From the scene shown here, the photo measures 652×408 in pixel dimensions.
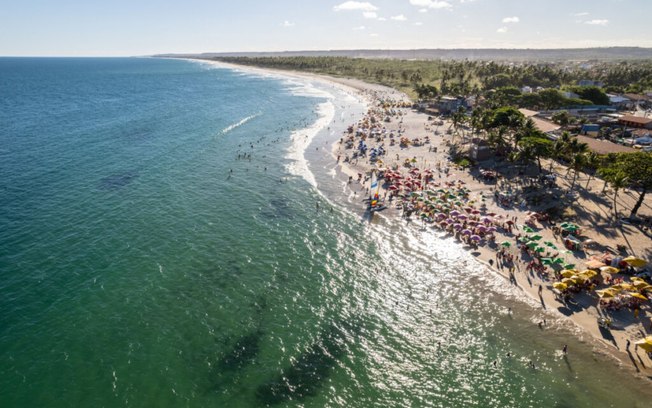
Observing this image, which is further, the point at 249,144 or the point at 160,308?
the point at 249,144

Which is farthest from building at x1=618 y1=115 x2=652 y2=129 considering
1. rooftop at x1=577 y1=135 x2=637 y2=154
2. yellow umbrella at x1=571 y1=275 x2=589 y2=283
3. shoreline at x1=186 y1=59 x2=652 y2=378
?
yellow umbrella at x1=571 y1=275 x2=589 y2=283

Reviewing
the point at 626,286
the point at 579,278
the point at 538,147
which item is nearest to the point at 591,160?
the point at 538,147

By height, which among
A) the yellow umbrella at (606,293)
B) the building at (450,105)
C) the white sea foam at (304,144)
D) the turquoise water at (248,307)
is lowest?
the turquoise water at (248,307)

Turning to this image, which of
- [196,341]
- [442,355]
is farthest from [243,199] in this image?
[442,355]

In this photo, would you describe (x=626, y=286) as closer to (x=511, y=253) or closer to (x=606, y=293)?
(x=606, y=293)

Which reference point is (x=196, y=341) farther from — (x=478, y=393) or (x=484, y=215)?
(x=484, y=215)

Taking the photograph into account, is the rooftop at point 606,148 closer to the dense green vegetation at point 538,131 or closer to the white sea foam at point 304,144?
the dense green vegetation at point 538,131

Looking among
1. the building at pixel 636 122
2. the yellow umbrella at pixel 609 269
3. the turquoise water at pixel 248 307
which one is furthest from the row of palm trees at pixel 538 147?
the building at pixel 636 122


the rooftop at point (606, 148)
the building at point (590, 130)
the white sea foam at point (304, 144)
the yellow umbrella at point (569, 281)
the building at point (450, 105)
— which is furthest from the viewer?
the building at point (450, 105)
